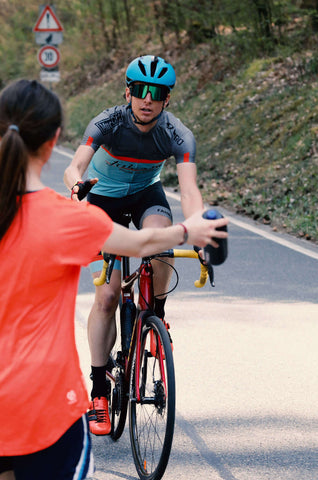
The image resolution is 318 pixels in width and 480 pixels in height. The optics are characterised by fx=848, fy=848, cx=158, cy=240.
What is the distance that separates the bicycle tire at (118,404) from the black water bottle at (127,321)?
0.43 feet

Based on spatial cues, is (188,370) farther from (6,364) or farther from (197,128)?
(197,128)

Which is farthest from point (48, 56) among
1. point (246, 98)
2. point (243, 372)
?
point (243, 372)

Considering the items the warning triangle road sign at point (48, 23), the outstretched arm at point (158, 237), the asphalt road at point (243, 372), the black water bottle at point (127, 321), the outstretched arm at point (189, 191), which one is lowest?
the asphalt road at point (243, 372)

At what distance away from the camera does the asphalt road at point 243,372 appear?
168 inches

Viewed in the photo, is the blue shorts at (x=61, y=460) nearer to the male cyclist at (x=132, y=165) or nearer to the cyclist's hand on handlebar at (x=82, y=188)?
the cyclist's hand on handlebar at (x=82, y=188)

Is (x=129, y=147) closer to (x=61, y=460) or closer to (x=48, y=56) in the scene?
(x=61, y=460)

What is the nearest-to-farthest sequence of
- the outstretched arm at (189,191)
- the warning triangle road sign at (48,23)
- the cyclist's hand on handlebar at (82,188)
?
the cyclist's hand on handlebar at (82,188) < the outstretched arm at (189,191) < the warning triangle road sign at (48,23)

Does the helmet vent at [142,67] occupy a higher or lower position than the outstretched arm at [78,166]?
higher

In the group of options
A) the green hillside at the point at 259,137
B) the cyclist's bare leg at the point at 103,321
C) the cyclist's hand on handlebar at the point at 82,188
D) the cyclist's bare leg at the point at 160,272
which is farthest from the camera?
the green hillside at the point at 259,137

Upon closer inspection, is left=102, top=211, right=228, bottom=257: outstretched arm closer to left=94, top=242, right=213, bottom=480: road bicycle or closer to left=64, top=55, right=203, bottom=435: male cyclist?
left=94, top=242, right=213, bottom=480: road bicycle

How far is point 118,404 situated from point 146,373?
Answer: 48 centimetres

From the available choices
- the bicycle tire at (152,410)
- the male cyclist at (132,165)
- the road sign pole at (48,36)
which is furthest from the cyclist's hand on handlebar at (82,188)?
the road sign pole at (48,36)

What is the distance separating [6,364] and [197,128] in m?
18.4

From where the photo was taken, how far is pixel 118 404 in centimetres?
447
